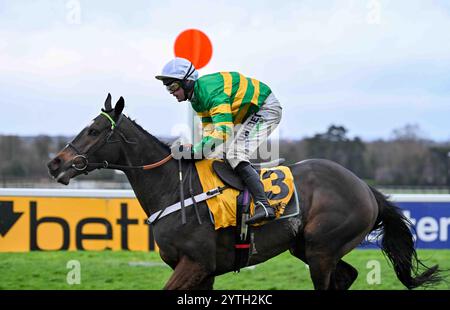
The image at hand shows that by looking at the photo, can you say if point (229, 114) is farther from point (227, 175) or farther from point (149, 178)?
point (149, 178)

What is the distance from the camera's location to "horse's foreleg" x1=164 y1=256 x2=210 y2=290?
4469mm

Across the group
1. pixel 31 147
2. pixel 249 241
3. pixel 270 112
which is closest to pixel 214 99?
pixel 270 112

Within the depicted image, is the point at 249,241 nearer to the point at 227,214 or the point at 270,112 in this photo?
the point at 227,214

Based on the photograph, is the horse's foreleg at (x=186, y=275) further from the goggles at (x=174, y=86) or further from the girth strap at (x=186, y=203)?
the goggles at (x=174, y=86)

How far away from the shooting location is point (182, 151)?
4785mm

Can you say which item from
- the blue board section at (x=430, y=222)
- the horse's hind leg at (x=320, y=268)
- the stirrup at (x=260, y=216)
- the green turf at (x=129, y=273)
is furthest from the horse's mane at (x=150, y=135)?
the blue board section at (x=430, y=222)

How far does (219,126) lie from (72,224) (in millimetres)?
→ 3976

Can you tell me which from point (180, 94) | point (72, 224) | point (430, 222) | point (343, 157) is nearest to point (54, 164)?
point (180, 94)

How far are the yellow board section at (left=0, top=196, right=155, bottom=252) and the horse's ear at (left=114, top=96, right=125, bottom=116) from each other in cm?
335

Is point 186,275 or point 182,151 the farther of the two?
point 182,151

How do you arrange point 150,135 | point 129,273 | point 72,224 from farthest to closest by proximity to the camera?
point 72,224 → point 129,273 → point 150,135

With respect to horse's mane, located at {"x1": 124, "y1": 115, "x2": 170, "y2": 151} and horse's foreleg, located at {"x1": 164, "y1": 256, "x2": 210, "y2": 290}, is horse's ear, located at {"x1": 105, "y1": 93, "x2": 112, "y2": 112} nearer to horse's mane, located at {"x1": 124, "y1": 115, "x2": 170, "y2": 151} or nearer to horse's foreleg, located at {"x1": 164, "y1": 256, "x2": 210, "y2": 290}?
horse's mane, located at {"x1": 124, "y1": 115, "x2": 170, "y2": 151}

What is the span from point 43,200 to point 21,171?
20.1 m

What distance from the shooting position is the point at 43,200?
787cm
